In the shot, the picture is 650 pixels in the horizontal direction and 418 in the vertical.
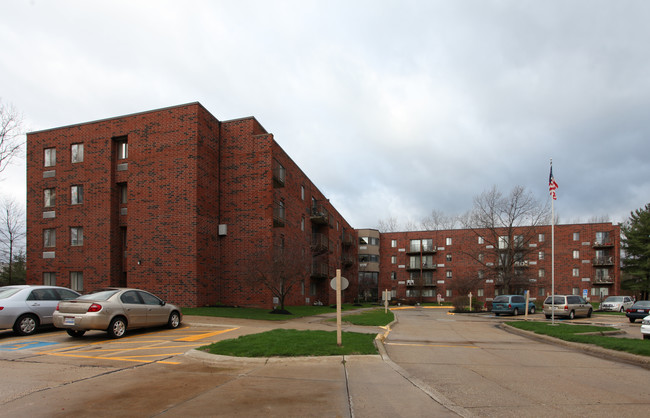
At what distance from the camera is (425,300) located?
2518 inches

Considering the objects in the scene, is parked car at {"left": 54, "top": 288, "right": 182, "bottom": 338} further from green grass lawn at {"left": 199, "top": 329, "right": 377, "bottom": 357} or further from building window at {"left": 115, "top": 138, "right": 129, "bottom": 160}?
building window at {"left": 115, "top": 138, "right": 129, "bottom": 160}

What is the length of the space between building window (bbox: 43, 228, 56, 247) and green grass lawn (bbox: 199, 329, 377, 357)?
25006 millimetres

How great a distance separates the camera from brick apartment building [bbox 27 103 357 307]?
2625cm

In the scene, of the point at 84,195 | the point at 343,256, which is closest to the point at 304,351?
the point at 84,195

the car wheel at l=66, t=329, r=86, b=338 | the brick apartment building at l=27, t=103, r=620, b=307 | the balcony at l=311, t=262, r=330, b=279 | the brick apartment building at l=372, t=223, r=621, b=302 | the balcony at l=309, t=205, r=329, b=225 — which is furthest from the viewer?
the brick apartment building at l=372, t=223, r=621, b=302

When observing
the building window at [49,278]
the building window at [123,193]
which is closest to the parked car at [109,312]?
the building window at [123,193]

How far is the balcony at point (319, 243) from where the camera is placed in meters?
40.0

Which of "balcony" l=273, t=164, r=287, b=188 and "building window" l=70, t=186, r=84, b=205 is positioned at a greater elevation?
"balcony" l=273, t=164, r=287, b=188

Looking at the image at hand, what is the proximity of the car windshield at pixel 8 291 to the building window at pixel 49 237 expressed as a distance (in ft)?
62.3

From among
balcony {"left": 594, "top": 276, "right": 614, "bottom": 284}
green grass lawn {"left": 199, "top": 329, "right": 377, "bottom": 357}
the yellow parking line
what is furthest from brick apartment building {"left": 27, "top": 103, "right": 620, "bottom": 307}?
balcony {"left": 594, "top": 276, "right": 614, "bottom": 284}

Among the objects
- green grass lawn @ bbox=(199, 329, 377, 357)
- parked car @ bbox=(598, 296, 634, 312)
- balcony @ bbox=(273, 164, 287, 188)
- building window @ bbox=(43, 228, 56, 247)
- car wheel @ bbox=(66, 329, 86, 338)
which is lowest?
parked car @ bbox=(598, 296, 634, 312)

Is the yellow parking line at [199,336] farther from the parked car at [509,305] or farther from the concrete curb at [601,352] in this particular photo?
the parked car at [509,305]

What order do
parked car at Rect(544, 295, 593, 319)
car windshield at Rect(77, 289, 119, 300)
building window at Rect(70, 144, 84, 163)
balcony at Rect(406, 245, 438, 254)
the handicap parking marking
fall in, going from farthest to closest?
balcony at Rect(406, 245, 438, 254)
building window at Rect(70, 144, 84, 163)
parked car at Rect(544, 295, 593, 319)
car windshield at Rect(77, 289, 119, 300)
the handicap parking marking

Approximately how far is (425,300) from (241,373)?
59.3 metres
